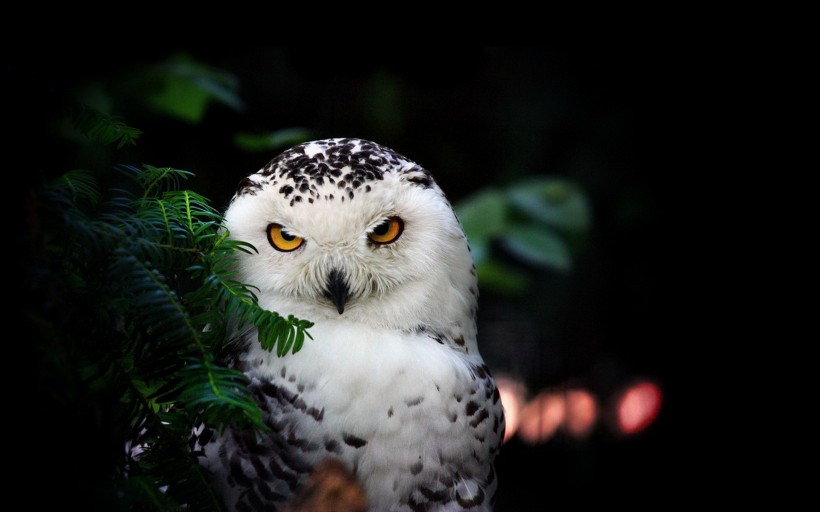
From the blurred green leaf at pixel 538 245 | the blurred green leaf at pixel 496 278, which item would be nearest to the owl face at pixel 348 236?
the blurred green leaf at pixel 538 245

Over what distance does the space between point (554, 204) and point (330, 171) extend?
0.97 m

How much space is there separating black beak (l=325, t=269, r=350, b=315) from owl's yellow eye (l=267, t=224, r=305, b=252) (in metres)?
0.06

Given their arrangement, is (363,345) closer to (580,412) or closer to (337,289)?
(337,289)

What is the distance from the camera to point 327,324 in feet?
3.14

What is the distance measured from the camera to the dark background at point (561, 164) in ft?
6.61

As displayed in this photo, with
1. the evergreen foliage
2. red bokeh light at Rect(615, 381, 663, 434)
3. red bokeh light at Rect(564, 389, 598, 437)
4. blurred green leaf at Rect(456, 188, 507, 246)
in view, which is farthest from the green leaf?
red bokeh light at Rect(615, 381, 663, 434)

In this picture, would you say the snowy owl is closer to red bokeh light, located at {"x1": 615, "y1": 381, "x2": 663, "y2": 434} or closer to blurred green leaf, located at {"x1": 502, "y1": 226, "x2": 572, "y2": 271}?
blurred green leaf, located at {"x1": 502, "y1": 226, "x2": 572, "y2": 271}

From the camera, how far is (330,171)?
0.92 m

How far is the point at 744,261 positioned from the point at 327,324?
174 cm

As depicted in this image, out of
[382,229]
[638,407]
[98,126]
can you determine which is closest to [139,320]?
[98,126]

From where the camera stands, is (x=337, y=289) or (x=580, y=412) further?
(x=580, y=412)

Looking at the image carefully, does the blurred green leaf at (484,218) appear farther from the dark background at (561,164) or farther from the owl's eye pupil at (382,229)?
the owl's eye pupil at (382,229)

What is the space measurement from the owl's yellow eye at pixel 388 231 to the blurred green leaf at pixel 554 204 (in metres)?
0.85

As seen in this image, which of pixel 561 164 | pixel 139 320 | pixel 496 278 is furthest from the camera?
pixel 561 164
